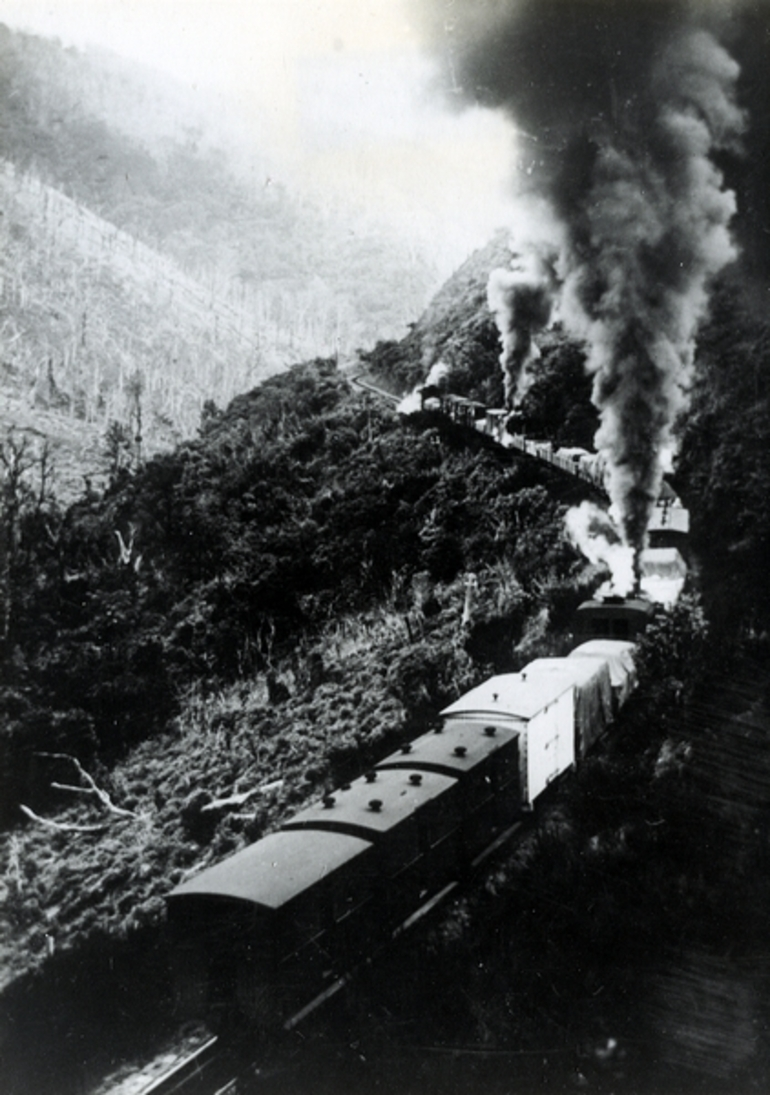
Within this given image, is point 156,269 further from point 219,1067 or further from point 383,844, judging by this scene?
point 219,1067

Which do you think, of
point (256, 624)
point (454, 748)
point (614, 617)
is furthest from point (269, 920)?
point (614, 617)

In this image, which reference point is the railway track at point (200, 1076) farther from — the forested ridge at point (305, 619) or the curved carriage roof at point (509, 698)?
the curved carriage roof at point (509, 698)

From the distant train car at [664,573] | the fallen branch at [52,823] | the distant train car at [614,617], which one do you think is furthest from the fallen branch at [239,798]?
the distant train car at [664,573]

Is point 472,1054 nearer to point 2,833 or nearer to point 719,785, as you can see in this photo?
point 719,785

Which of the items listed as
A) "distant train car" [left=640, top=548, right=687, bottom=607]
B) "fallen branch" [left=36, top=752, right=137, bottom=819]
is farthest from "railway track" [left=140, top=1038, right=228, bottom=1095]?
"distant train car" [left=640, top=548, right=687, bottom=607]

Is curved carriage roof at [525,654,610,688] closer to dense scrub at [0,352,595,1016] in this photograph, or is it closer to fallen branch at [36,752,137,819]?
dense scrub at [0,352,595,1016]
